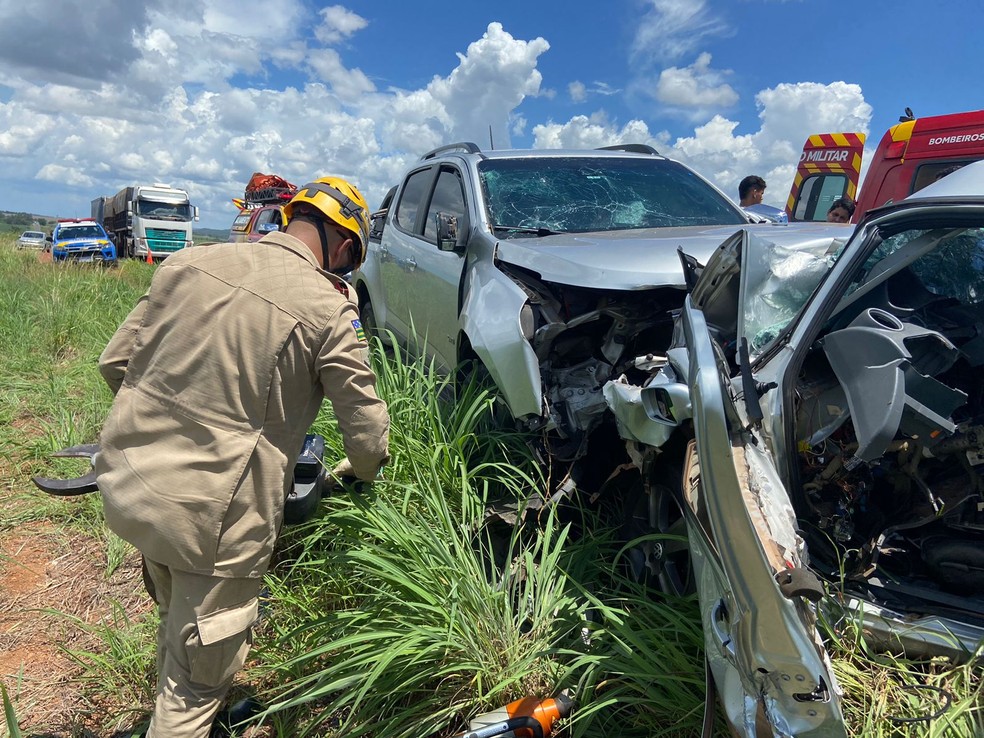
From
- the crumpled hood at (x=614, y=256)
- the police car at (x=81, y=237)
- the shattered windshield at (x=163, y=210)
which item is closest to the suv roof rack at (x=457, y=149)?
the crumpled hood at (x=614, y=256)

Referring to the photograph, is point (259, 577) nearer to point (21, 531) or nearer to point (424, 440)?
point (424, 440)

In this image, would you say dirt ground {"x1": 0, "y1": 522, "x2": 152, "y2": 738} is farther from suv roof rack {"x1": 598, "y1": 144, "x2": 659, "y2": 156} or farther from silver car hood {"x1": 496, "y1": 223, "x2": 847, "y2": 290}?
suv roof rack {"x1": 598, "y1": 144, "x2": 659, "y2": 156}

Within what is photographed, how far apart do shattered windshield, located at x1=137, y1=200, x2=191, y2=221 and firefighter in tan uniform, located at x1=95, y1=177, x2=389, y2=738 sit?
2627 centimetres

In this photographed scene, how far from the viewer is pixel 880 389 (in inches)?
69.4

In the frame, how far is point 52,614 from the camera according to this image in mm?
2824

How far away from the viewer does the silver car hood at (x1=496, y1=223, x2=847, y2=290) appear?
2617mm

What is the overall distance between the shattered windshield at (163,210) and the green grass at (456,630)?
988 inches

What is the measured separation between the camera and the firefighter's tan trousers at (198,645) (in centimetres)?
183

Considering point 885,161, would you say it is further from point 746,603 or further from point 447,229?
point 746,603

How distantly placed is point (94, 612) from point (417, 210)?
123 inches

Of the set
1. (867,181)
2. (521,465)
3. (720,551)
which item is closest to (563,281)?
(521,465)

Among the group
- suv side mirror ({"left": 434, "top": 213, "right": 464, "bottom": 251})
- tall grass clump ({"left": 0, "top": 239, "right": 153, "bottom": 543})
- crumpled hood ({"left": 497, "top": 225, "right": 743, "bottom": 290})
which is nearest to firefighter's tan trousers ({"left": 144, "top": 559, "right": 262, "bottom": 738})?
crumpled hood ({"left": 497, "top": 225, "right": 743, "bottom": 290})

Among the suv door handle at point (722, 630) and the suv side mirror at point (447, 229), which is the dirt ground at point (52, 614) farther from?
the suv side mirror at point (447, 229)

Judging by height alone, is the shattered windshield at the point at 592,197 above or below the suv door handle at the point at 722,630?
above
